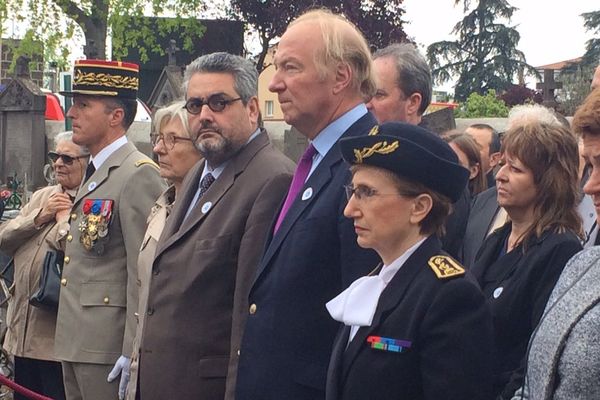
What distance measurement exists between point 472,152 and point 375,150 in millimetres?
2991

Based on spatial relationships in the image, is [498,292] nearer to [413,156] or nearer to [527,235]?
[527,235]

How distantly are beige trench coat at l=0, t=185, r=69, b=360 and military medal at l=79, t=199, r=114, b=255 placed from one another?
491mm

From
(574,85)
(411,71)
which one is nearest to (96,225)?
(411,71)

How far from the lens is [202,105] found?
4.50 meters

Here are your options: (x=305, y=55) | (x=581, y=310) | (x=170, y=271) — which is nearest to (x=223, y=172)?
(x=170, y=271)

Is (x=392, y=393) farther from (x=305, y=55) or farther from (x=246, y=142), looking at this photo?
(x=246, y=142)

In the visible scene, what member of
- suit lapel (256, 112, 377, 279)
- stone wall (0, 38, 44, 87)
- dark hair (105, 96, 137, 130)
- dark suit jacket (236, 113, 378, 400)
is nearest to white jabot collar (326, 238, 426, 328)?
Result: dark suit jacket (236, 113, 378, 400)

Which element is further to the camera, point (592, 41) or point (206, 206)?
point (592, 41)

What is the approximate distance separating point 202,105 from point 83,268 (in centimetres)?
143

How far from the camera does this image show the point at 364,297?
3.26m

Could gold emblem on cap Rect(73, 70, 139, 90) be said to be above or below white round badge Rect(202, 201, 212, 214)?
above

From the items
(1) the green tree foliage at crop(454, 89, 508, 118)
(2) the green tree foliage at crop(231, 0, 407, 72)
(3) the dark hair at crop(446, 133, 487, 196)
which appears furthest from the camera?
(2) the green tree foliage at crop(231, 0, 407, 72)

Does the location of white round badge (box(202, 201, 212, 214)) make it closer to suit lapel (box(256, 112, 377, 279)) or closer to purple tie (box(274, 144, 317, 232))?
purple tie (box(274, 144, 317, 232))

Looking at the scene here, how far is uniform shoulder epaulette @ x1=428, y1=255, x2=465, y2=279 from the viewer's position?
A: 3156mm
